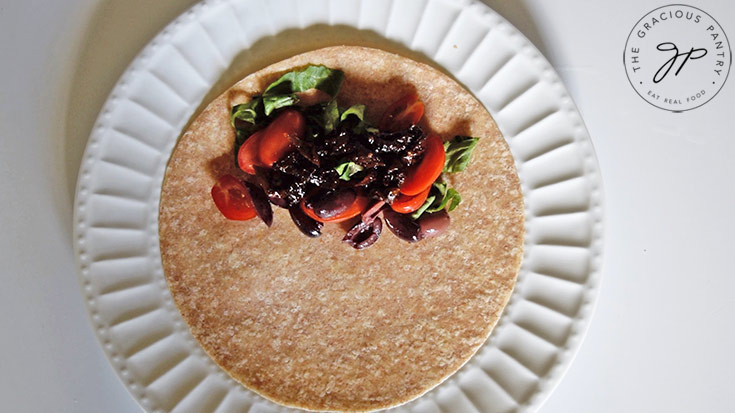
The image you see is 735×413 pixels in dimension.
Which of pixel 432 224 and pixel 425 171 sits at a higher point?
pixel 425 171

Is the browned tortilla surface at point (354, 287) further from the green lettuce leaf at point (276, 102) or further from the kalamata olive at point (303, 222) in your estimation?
the green lettuce leaf at point (276, 102)

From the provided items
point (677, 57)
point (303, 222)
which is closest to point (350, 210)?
point (303, 222)

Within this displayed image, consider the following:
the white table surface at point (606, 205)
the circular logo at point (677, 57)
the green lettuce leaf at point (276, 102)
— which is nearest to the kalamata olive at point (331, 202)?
the green lettuce leaf at point (276, 102)

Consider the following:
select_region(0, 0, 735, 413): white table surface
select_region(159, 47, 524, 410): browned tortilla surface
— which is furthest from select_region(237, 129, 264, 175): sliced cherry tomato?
select_region(0, 0, 735, 413): white table surface

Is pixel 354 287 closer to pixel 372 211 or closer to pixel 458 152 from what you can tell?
pixel 372 211

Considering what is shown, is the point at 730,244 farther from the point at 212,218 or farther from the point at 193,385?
the point at 193,385
